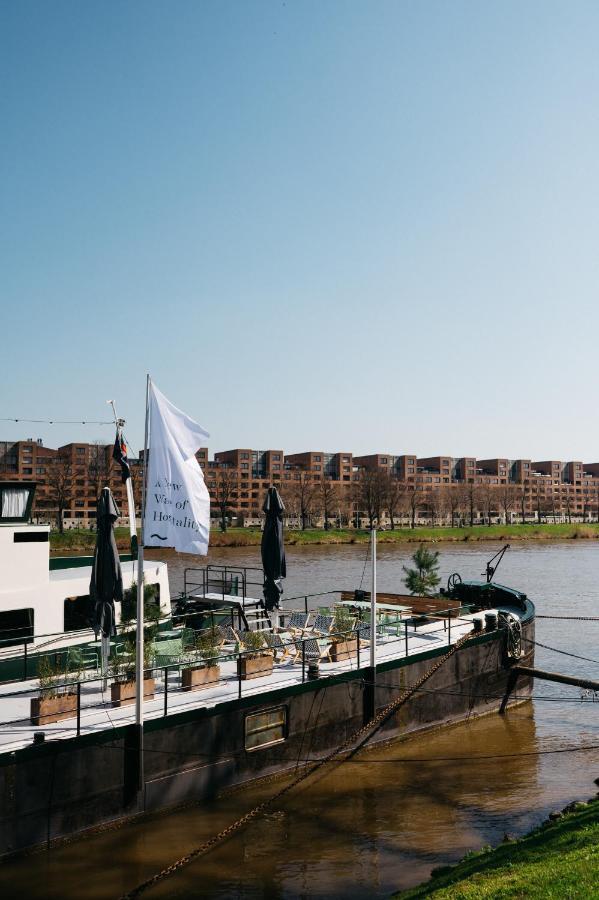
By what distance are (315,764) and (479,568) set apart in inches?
1841

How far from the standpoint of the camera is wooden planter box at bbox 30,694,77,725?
13242 millimetres

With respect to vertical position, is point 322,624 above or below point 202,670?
above

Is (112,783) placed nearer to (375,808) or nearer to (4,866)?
(4,866)

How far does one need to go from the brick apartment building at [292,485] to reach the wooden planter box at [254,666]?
7363 centimetres

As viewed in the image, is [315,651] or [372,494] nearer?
[315,651]

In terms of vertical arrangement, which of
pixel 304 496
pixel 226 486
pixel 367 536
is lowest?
pixel 367 536

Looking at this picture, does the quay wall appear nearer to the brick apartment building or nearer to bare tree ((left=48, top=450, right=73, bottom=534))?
the brick apartment building

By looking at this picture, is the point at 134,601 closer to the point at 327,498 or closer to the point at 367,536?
the point at 367,536

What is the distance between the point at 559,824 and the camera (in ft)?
42.4

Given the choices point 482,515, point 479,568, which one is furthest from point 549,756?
point 482,515

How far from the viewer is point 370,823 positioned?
14.6 metres

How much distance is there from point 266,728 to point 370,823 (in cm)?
267

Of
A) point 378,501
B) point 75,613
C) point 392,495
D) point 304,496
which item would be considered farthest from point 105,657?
point 392,495

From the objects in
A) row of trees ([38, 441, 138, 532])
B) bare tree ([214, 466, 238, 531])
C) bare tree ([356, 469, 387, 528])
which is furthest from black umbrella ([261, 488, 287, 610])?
bare tree ([356, 469, 387, 528])
